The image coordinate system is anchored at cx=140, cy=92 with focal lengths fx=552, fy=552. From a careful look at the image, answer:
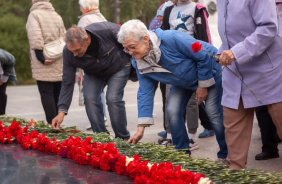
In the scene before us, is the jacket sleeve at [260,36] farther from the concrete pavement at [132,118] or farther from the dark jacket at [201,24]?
the dark jacket at [201,24]

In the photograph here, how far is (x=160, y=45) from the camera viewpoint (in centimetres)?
464

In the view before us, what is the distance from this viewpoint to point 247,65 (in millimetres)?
4008

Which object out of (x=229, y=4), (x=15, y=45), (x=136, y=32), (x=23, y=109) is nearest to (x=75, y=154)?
(x=136, y=32)

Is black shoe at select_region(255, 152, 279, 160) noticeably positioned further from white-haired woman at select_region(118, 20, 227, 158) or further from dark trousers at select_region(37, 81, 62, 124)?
dark trousers at select_region(37, 81, 62, 124)

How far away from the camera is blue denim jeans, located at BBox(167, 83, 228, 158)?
4926 mm

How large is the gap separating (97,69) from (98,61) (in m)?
0.11

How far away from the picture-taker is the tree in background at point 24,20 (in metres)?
22.2

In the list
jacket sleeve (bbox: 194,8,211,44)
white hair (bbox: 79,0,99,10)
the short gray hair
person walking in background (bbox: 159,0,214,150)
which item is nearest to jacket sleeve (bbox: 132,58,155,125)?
the short gray hair

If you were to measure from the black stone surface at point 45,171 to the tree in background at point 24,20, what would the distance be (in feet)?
58.5

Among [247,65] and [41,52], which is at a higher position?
[247,65]

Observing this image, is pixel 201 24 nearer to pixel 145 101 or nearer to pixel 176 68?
pixel 176 68

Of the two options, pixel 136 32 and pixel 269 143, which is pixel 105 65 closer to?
pixel 136 32

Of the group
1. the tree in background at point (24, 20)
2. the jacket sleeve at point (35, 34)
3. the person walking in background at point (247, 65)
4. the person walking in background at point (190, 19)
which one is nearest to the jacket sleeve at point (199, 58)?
the person walking in background at point (247, 65)

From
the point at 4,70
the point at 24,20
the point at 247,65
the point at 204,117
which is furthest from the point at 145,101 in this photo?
the point at 24,20
